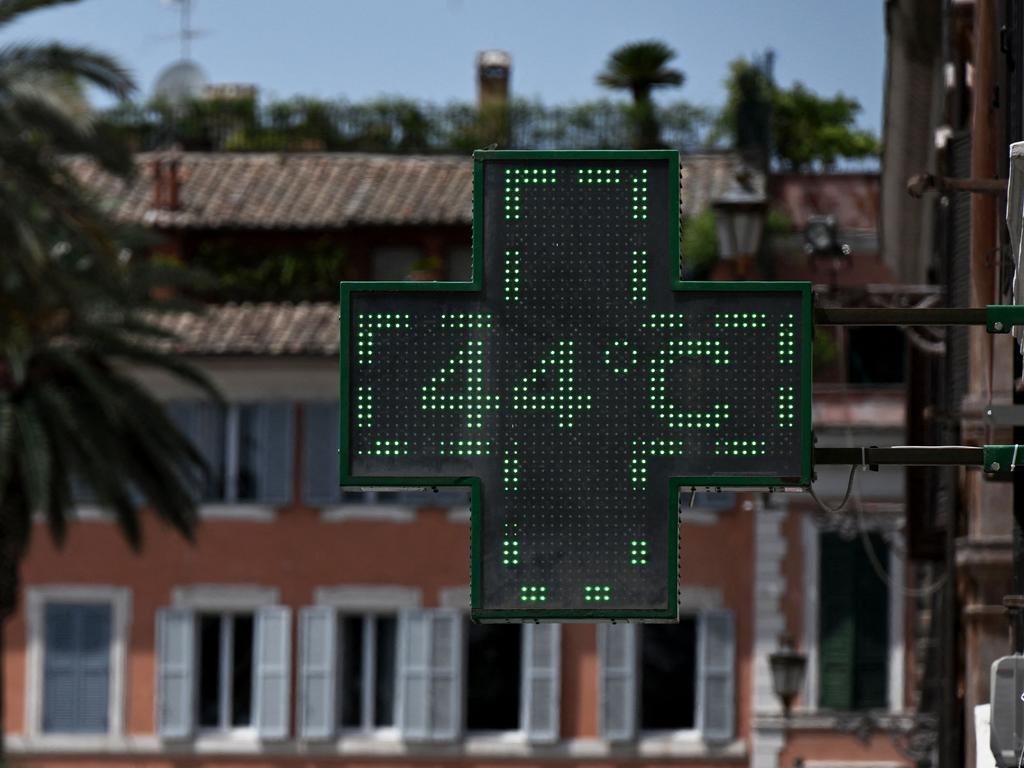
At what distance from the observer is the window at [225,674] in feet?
146

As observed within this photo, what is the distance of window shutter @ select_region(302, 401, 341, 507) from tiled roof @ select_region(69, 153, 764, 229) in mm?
3435

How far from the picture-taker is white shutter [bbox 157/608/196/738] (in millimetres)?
44312

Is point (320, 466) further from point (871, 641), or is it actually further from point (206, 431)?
point (871, 641)

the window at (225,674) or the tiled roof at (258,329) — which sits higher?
the tiled roof at (258,329)

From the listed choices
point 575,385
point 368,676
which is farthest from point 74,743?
point 575,385

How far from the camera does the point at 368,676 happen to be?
1756 inches

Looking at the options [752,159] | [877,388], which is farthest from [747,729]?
[752,159]

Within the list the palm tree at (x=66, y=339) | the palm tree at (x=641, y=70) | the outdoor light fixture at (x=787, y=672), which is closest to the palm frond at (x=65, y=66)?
the palm tree at (x=66, y=339)

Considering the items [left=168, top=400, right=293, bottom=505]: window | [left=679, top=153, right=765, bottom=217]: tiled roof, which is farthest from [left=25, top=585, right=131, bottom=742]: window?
[left=679, top=153, right=765, bottom=217]: tiled roof

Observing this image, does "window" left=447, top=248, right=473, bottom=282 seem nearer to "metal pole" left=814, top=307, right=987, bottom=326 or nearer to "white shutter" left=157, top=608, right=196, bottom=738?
"white shutter" left=157, top=608, right=196, bottom=738

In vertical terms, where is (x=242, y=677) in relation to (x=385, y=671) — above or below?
below

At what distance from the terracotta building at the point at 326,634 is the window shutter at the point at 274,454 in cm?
Answer: 3

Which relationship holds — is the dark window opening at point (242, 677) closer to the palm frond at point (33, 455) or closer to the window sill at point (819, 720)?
the palm frond at point (33, 455)

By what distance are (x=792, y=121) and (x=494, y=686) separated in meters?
11.2
